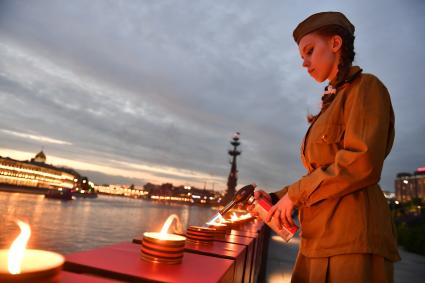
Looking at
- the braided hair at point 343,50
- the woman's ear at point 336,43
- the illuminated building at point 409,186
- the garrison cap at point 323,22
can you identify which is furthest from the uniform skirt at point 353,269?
the illuminated building at point 409,186

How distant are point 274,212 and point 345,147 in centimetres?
46

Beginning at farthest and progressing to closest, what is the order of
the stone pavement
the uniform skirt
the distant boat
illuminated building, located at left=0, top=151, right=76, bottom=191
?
illuminated building, located at left=0, top=151, right=76, bottom=191
the distant boat
the stone pavement
the uniform skirt

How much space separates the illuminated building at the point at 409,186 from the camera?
109m

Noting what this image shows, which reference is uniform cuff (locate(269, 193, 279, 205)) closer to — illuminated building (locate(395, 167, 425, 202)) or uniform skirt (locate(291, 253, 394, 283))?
uniform skirt (locate(291, 253, 394, 283))

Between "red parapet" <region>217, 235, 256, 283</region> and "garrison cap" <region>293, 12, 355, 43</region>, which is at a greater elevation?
"garrison cap" <region>293, 12, 355, 43</region>

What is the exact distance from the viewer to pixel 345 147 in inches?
49.2

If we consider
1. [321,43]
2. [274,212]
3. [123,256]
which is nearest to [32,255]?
[123,256]

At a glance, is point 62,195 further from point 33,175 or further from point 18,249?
point 18,249

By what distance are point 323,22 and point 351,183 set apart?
85cm

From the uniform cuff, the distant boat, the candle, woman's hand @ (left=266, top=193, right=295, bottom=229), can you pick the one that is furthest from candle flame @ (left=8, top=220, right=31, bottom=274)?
the distant boat

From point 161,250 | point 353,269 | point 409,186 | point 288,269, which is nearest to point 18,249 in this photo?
point 161,250

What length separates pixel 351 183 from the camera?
1.19 m

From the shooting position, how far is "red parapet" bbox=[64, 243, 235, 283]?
3.44 feet

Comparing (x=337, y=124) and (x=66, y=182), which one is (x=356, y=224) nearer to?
(x=337, y=124)
